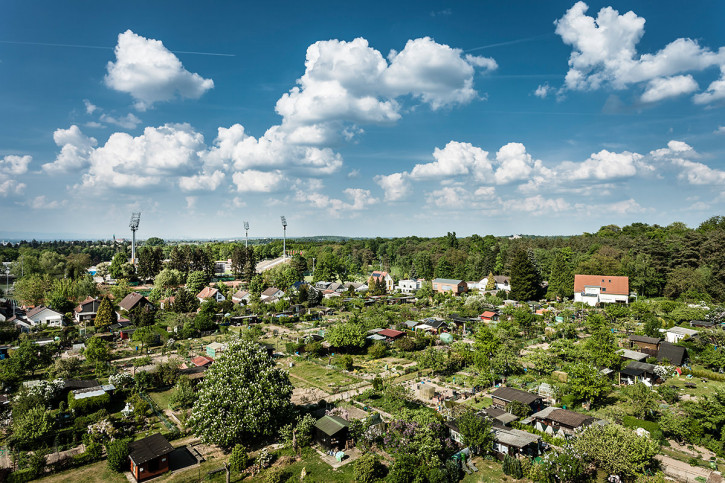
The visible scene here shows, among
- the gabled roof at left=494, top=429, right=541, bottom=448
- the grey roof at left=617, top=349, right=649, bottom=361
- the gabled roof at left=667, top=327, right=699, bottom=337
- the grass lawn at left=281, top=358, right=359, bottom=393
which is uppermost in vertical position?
the gabled roof at left=667, top=327, right=699, bottom=337

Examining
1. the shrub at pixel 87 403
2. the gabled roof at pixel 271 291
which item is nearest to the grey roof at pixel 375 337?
the shrub at pixel 87 403

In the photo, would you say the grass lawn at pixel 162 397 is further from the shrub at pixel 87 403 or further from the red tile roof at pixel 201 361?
the red tile roof at pixel 201 361

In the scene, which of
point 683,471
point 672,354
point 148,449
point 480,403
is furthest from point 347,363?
point 672,354

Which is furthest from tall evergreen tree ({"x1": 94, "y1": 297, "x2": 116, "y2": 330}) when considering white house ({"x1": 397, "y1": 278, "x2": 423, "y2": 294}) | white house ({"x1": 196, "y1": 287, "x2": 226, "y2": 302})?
white house ({"x1": 397, "y1": 278, "x2": 423, "y2": 294})

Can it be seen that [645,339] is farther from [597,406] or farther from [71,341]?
→ [71,341]

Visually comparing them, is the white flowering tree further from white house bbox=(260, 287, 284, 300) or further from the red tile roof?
white house bbox=(260, 287, 284, 300)

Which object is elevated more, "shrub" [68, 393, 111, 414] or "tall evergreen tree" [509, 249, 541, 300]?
"tall evergreen tree" [509, 249, 541, 300]

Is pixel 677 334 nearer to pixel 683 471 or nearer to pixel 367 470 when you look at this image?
pixel 683 471
